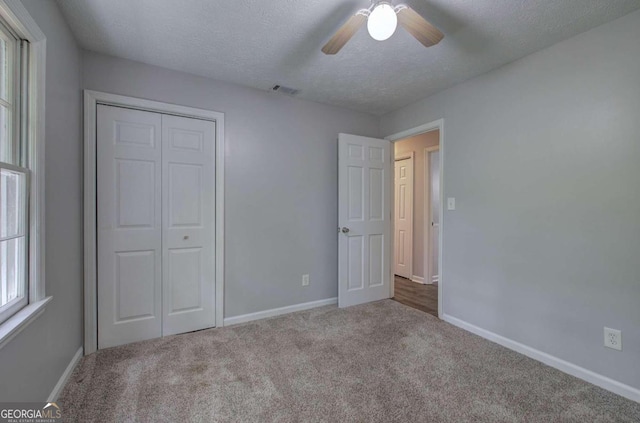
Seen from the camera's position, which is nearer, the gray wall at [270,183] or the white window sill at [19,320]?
the white window sill at [19,320]

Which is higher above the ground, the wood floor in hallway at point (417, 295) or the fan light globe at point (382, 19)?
the fan light globe at point (382, 19)

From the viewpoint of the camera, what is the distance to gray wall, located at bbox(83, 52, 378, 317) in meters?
2.66

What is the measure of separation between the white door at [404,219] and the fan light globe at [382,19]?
3323 millimetres

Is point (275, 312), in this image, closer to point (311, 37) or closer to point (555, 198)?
point (311, 37)

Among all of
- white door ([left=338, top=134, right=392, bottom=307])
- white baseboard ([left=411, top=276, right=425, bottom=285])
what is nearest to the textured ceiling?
white door ([left=338, top=134, right=392, bottom=307])

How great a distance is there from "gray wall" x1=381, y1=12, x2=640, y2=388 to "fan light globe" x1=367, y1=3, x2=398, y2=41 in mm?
1534

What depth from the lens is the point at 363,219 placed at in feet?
11.3

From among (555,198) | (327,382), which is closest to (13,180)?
(327,382)

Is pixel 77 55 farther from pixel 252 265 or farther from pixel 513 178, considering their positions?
pixel 513 178

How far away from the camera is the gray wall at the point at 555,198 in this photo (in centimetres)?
181

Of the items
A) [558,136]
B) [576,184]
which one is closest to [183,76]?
[558,136]

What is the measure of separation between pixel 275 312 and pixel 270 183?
1368mm

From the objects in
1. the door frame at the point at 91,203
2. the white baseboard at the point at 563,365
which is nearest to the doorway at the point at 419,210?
the white baseboard at the point at 563,365

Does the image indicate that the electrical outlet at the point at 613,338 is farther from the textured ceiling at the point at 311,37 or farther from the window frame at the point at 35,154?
the window frame at the point at 35,154
